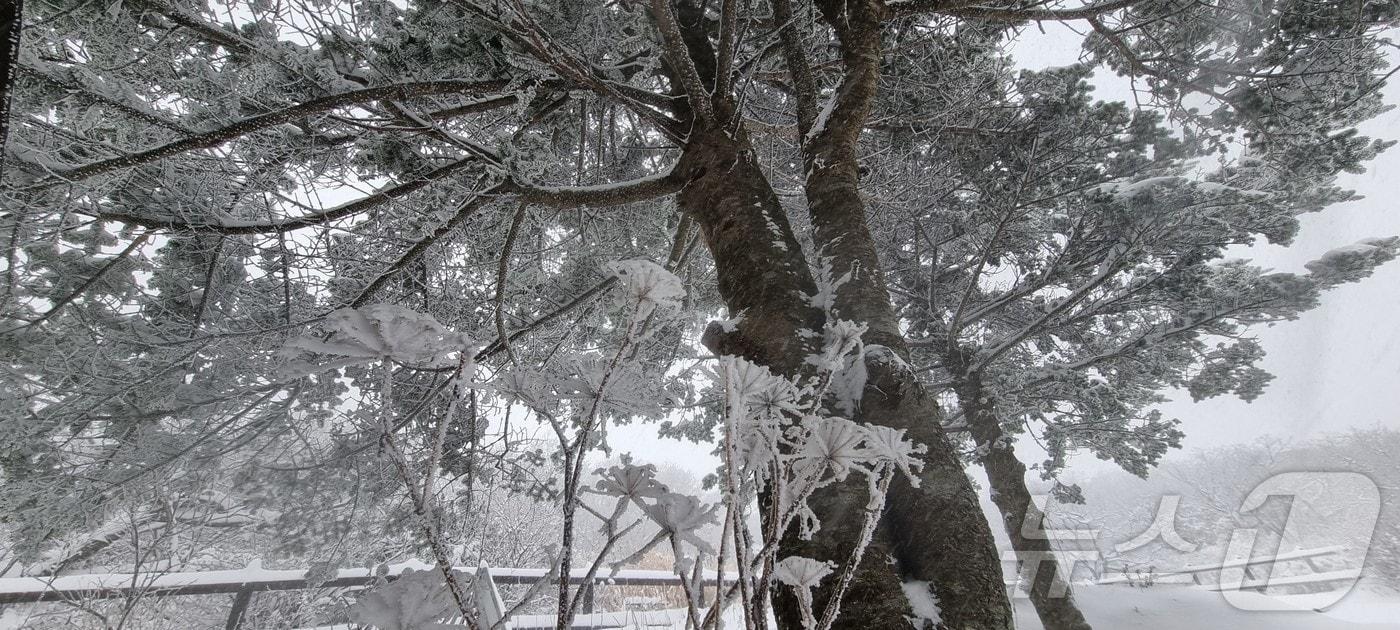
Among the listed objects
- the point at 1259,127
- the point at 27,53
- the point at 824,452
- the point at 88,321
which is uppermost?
the point at 1259,127

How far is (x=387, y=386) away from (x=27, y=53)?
8.47 feet

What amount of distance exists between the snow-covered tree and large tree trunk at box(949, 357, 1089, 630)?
0.05 m

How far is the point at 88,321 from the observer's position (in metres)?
3.43

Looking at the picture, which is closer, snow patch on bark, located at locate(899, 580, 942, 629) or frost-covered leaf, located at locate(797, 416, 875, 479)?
frost-covered leaf, located at locate(797, 416, 875, 479)

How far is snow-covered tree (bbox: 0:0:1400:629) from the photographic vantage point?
1.07m

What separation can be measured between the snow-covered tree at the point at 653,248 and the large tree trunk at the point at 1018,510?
0.05m

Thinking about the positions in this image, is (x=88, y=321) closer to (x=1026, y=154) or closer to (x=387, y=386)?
(x=387, y=386)

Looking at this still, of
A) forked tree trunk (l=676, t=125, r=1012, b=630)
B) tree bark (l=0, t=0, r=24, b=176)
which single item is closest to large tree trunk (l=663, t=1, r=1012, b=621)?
forked tree trunk (l=676, t=125, r=1012, b=630)

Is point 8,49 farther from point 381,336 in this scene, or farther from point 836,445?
point 836,445

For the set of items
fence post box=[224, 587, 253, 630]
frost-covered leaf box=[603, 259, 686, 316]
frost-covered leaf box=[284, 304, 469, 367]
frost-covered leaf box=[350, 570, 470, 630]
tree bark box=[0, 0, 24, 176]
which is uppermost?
tree bark box=[0, 0, 24, 176]

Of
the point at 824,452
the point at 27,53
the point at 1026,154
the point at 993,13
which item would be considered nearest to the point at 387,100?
the point at 27,53

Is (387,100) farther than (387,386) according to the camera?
Yes

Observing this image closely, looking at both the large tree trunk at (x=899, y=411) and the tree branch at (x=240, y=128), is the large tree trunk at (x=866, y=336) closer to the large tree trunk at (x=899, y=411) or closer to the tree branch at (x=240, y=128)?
the large tree trunk at (x=899, y=411)

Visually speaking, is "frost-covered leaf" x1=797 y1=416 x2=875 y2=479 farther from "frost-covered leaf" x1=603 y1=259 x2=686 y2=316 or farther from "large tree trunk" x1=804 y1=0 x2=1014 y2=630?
"large tree trunk" x1=804 y1=0 x2=1014 y2=630
